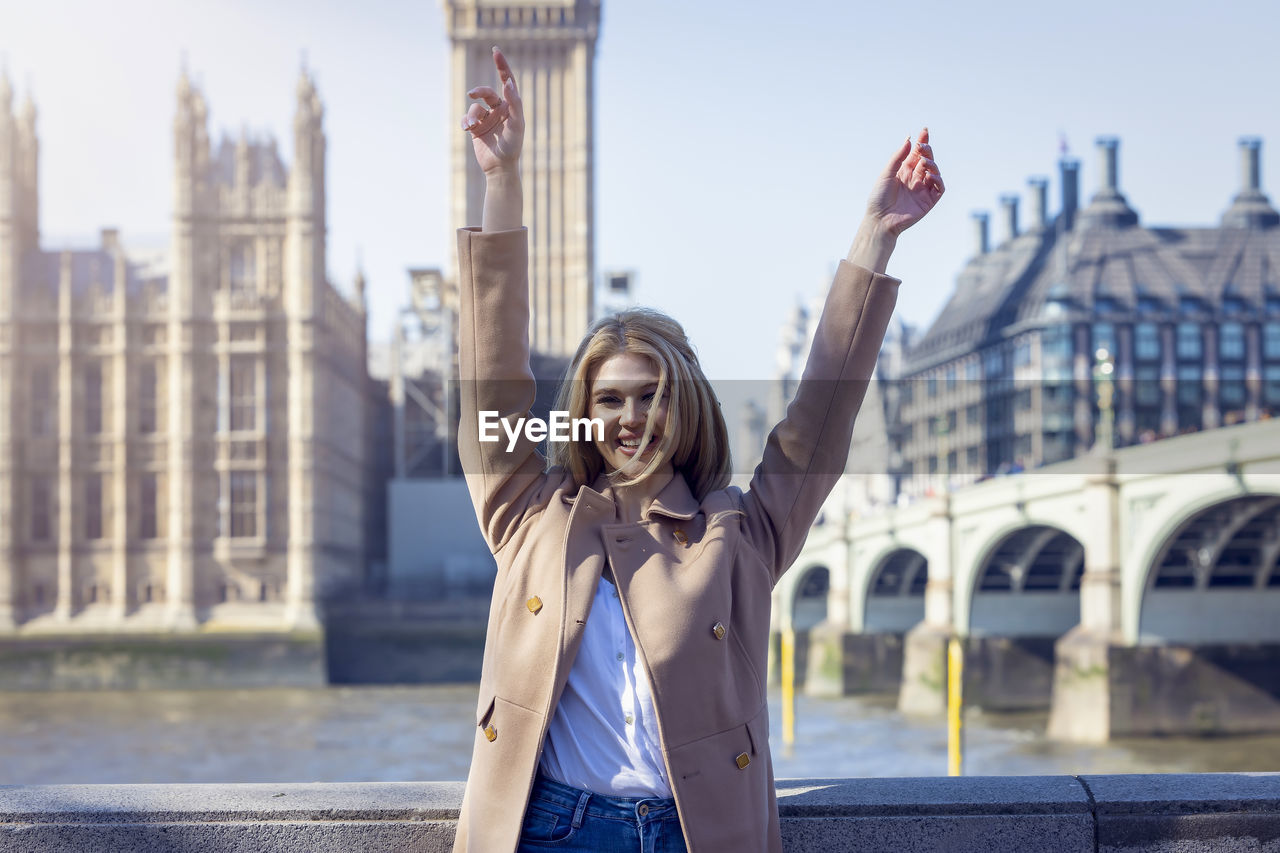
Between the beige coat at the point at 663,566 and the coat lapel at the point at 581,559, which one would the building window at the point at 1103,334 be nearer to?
the beige coat at the point at 663,566

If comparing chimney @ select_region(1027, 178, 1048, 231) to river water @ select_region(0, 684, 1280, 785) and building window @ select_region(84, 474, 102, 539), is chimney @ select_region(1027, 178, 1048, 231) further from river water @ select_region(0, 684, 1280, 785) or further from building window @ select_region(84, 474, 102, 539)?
building window @ select_region(84, 474, 102, 539)

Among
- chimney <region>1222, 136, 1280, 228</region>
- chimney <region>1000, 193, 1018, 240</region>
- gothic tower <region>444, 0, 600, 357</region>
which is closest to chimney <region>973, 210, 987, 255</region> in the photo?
chimney <region>1000, 193, 1018, 240</region>

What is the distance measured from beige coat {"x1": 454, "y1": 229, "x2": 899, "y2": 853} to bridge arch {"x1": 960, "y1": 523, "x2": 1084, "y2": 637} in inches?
977

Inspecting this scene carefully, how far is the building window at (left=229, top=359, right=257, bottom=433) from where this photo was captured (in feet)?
112

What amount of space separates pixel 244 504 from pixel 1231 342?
29.2m

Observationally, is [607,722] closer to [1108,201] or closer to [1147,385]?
[1147,385]

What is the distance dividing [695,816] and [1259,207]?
5315 centimetres

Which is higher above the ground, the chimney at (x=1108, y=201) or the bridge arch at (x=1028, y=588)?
the chimney at (x=1108, y=201)

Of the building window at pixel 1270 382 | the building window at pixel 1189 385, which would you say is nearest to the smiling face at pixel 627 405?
the building window at pixel 1189 385

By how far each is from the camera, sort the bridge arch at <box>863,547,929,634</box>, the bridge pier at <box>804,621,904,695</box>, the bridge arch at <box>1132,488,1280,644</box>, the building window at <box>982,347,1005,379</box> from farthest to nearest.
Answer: the building window at <box>982,347,1005,379</box> → the bridge arch at <box>863,547,929,634</box> → the bridge pier at <box>804,621,904,695</box> → the bridge arch at <box>1132,488,1280,644</box>

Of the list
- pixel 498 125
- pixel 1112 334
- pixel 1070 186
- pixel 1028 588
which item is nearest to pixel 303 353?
pixel 1028 588

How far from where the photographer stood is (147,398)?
113 feet

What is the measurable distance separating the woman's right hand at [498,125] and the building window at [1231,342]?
149ft

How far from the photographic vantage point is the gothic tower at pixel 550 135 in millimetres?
45625
